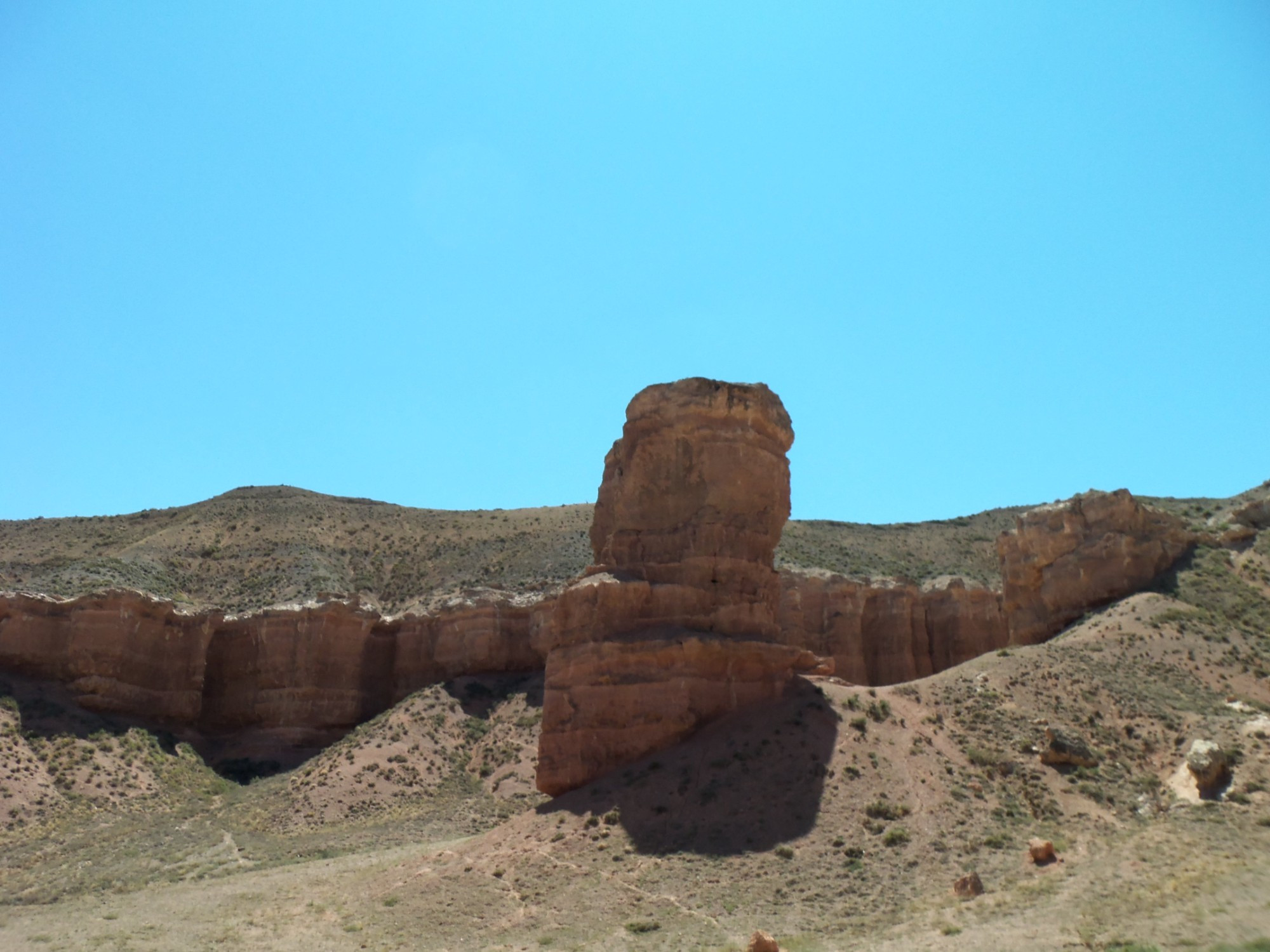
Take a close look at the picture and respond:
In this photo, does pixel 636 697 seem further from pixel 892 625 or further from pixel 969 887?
pixel 892 625

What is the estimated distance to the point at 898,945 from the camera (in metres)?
16.0

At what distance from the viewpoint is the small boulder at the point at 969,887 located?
17703 mm

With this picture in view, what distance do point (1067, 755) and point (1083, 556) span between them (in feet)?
55.4

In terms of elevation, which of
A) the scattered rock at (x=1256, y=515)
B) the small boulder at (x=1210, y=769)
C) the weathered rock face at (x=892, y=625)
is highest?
the scattered rock at (x=1256, y=515)

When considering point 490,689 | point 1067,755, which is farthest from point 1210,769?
point 490,689

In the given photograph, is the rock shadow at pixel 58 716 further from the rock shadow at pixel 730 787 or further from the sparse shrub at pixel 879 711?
the sparse shrub at pixel 879 711

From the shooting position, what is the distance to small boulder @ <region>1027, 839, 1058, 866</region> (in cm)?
1867

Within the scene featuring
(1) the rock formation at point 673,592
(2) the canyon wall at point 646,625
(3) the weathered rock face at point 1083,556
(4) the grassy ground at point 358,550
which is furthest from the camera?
(4) the grassy ground at point 358,550

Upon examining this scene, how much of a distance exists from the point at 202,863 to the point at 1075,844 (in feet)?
76.5

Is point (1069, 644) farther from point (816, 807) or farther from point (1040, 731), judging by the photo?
point (816, 807)

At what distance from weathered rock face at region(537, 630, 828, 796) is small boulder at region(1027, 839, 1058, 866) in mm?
8537

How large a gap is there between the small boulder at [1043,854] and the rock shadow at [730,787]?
4469 millimetres

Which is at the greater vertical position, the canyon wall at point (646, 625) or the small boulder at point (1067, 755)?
the canyon wall at point (646, 625)

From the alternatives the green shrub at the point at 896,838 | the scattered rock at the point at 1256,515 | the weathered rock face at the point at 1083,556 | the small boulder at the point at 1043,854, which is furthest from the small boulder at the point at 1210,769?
the scattered rock at the point at 1256,515
